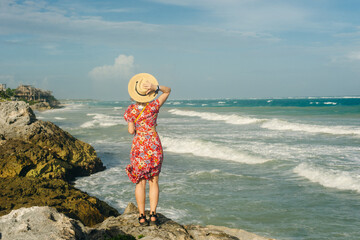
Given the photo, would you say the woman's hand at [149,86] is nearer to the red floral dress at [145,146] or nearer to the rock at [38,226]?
the red floral dress at [145,146]

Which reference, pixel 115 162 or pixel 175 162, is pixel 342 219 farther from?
pixel 115 162

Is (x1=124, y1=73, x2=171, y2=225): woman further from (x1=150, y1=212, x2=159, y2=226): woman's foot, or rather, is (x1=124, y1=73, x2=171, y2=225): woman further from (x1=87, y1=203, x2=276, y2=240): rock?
(x1=87, y1=203, x2=276, y2=240): rock

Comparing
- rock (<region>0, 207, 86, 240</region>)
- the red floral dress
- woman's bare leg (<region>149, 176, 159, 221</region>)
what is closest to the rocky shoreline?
rock (<region>0, 207, 86, 240</region>)

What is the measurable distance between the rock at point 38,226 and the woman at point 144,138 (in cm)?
102

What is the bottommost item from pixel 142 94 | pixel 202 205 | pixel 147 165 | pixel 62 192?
pixel 202 205

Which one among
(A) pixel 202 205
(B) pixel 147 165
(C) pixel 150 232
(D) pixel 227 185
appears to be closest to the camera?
(C) pixel 150 232

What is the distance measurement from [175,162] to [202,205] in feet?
17.2

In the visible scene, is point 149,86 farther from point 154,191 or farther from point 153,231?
point 153,231

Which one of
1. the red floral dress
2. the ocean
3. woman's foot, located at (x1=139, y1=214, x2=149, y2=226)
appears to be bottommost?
the ocean

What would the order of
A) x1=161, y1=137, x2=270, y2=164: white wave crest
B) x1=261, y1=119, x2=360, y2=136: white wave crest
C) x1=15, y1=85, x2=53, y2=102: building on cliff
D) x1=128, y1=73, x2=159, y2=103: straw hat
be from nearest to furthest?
x1=128, y1=73, x2=159, y2=103: straw hat < x1=161, y1=137, x2=270, y2=164: white wave crest < x1=261, y1=119, x2=360, y2=136: white wave crest < x1=15, y1=85, x2=53, y2=102: building on cliff

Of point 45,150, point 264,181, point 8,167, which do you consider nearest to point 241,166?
point 264,181

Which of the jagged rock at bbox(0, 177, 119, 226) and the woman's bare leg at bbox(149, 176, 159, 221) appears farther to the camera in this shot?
the jagged rock at bbox(0, 177, 119, 226)

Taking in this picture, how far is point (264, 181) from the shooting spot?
9422mm

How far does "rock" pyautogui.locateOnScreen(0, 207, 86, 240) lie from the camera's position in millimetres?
3396
